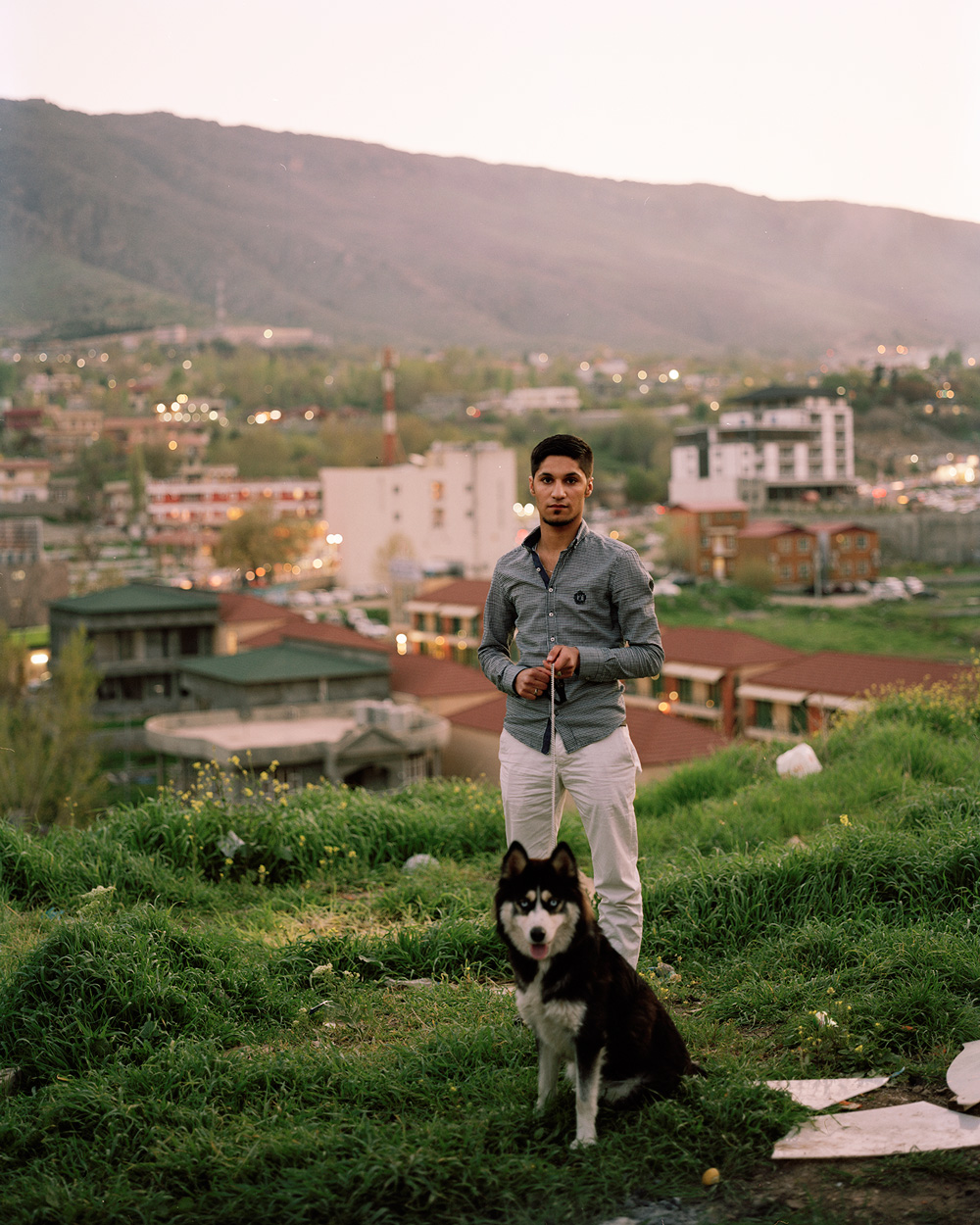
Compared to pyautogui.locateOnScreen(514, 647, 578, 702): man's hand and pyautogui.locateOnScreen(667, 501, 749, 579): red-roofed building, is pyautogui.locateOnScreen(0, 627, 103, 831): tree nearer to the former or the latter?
pyautogui.locateOnScreen(514, 647, 578, 702): man's hand

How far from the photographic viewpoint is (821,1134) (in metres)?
2.14

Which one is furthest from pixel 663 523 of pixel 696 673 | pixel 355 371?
pixel 355 371

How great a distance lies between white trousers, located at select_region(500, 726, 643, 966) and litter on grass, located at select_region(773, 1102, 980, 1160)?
577 millimetres

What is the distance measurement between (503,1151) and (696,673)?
2208 cm

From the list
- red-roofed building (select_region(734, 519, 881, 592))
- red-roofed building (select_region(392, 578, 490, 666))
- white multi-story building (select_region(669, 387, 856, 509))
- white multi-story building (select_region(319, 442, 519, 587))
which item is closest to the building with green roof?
red-roofed building (select_region(392, 578, 490, 666))

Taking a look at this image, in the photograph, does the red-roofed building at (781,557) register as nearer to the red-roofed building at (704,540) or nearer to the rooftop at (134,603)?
the red-roofed building at (704,540)

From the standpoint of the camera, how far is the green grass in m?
2.01

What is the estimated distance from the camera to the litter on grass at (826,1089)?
2271 millimetres

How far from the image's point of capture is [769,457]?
267 feet

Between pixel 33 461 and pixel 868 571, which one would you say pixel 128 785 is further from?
pixel 33 461

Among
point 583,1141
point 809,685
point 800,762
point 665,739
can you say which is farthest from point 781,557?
point 583,1141

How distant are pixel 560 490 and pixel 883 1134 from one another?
1494 mm

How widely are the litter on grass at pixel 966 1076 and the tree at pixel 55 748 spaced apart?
16.1 m

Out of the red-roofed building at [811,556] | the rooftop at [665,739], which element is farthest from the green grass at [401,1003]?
the red-roofed building at [811,556]
